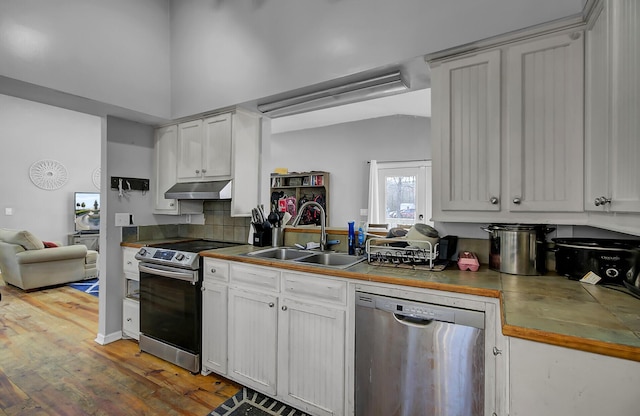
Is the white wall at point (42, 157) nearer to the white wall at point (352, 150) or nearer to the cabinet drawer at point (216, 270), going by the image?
the white wall at point (352, 150)

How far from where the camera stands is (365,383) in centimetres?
170

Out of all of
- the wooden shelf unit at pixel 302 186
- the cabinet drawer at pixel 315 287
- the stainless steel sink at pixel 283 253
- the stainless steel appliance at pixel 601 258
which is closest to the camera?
the stainless steel appliance at pixel 601 258

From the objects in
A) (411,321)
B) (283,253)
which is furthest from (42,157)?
(411,321)

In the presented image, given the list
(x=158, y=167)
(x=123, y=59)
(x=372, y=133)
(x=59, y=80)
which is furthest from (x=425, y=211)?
(x=59, y=80)

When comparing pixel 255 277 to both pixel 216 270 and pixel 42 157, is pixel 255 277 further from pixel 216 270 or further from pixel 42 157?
pixel 42 157

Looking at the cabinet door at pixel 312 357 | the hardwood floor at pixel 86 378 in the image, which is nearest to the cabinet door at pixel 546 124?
the cabinet door at pixel 312 357

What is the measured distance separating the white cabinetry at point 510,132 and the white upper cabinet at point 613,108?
0.08 meters

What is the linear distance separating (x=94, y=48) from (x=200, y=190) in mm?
1413

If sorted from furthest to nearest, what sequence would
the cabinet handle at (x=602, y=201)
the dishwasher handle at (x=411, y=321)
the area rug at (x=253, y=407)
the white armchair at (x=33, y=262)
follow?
the white armchair at (x=33, y=262) < the area rug at (x=253, y=407) < the dishwasher handle at (x=411, y=321) < the cabinet handle at (x=602, y=201)

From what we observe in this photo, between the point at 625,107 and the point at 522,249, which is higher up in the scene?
the point at 625,107

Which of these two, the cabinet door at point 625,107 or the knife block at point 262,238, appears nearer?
the cabinet door at point 625,107

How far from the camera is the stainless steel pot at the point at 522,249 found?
5.41 ft

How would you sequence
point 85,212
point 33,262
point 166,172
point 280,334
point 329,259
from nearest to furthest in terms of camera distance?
point 280,334 → point 329,259 → point 166,172 → point 33,262 → point 85,212

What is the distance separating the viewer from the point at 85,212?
22.6 ft
